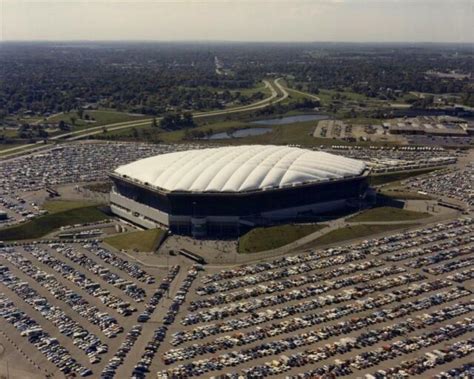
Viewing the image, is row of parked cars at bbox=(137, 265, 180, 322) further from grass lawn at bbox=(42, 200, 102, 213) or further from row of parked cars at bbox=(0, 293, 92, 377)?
grass lawn at bbox=(42, 200, 102, 213)

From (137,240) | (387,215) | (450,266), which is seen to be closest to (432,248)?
(450,266)

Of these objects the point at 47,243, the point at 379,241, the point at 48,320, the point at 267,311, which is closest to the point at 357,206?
the point at 379,241

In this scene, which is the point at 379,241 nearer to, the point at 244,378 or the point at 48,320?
the point at 244,378

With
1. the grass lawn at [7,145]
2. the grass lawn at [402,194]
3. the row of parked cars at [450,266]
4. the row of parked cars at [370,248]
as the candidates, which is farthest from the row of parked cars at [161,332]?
the grass lawn at [7,145]

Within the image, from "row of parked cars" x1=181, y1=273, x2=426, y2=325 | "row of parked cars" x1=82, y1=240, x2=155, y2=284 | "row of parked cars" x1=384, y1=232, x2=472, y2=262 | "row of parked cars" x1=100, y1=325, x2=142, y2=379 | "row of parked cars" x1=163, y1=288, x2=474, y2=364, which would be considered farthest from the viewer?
"row of parked cars" x1=384, y1=232, x2=472, y2=262

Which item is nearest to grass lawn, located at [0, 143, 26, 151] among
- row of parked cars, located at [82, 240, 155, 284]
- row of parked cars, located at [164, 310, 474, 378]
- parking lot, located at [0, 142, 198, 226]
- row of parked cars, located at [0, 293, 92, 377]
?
parking lot, located at [0, 142, 198, 226]

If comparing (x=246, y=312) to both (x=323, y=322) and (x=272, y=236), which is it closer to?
(x=323, y=322)
